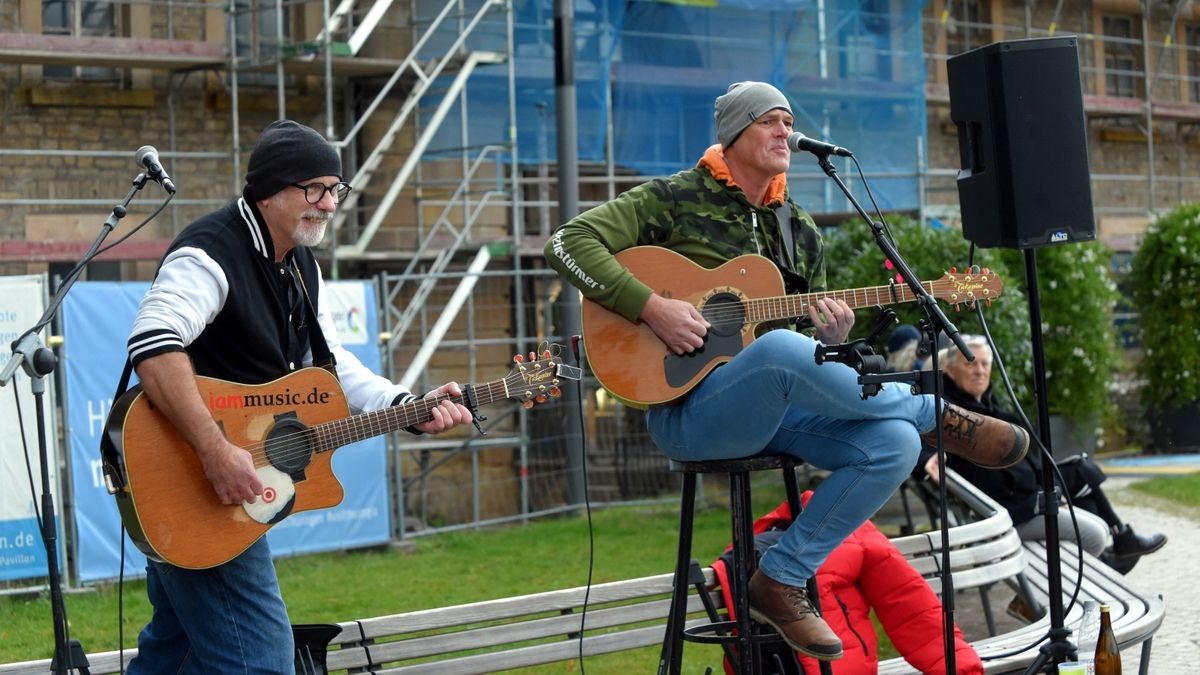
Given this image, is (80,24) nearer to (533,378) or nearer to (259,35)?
(259,35)

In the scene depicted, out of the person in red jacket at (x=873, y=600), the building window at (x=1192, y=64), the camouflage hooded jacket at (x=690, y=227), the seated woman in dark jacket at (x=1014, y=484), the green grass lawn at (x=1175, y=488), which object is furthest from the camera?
the building window at (x=1192, y=64)

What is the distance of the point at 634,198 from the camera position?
205 inches

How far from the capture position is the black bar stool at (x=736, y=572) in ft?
16.4

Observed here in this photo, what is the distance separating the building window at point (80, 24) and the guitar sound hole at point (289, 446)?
40.0ft

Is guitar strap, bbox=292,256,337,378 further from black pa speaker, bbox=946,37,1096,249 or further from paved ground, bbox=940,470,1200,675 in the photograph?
paved ground, bbox=940,470,1200,675

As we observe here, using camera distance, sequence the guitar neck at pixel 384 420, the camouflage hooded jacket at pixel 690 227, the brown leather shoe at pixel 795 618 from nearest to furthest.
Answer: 1. the guitar neck at pixel 384 420
2. the brown leather shoe at pixel 795 618
3. the camouflage hooded jacket at pixel 690 227

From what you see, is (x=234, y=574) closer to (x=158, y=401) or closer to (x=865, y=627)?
(x=158, y=401)

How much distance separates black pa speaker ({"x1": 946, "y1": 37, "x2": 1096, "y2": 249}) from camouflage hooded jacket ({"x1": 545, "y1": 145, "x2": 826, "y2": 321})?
2.47ft

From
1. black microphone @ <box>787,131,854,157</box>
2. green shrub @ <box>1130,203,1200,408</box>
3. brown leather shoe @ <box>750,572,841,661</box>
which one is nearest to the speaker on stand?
black microphone @ <box>787,131,854,157</box>

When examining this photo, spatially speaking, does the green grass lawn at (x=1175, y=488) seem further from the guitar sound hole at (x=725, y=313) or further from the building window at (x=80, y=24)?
the building window at (x=80, y=24)

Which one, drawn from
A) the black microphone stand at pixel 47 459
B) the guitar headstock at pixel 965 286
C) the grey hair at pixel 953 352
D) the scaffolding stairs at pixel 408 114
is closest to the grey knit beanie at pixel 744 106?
the guitar headstock at pixel 965 286

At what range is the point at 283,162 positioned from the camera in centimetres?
453

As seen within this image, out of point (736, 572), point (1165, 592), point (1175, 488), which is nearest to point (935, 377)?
point (736, 572)

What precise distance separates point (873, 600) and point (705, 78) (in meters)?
12.8
